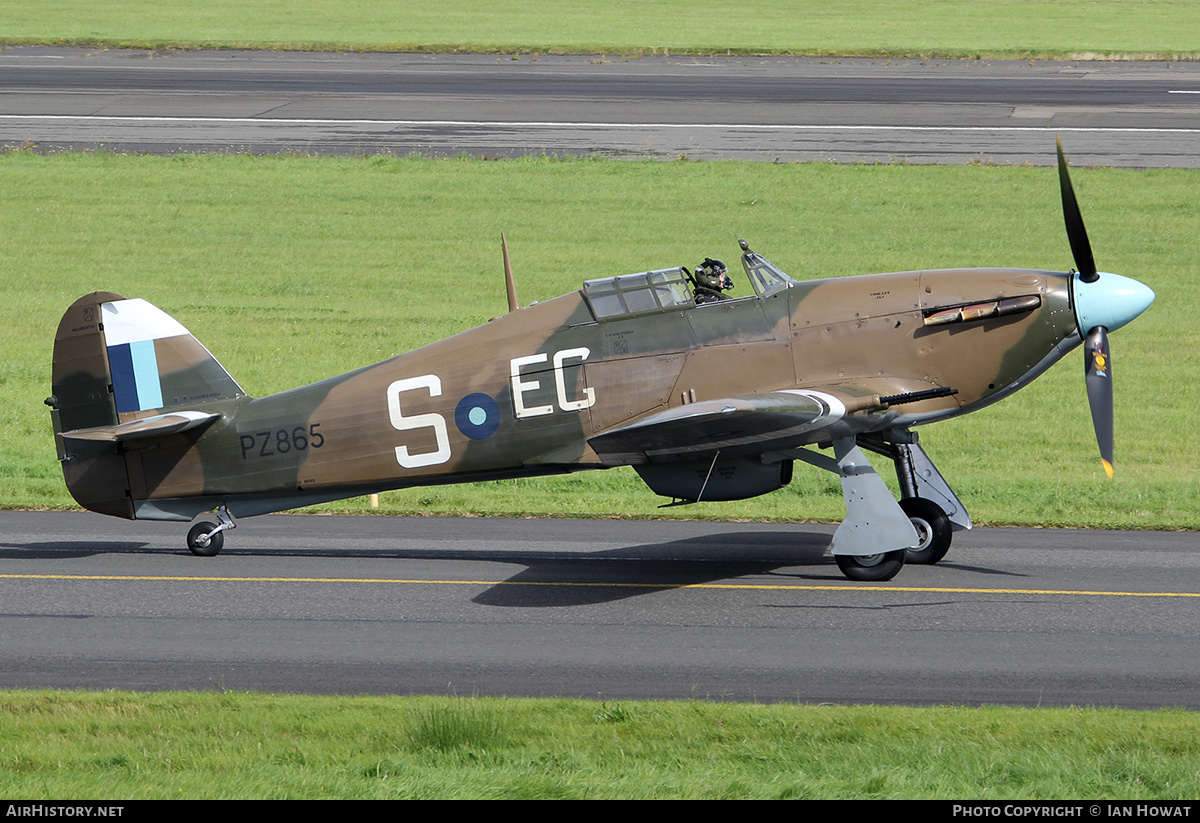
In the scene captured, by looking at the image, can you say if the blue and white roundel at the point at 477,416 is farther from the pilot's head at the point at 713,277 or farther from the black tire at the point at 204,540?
the black tire at the point at 204,540

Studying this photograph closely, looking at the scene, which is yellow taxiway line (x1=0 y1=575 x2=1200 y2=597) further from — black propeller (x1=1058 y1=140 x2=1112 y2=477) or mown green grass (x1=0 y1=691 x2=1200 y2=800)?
mown green grass (x1=0 y1=691 x2=1200 y2=800)

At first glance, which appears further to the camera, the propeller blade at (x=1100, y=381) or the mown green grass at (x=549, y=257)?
the mown green grass at (x=549, y=257)

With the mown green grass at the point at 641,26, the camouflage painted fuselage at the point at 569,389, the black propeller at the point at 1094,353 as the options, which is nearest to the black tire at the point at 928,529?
the camouflage painted fuselage at the point at 569,389

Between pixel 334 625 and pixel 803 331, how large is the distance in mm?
4983

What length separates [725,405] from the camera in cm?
1089

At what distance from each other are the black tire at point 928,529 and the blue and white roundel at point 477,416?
13.3ft

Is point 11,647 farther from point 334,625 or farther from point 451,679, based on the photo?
point 451,679

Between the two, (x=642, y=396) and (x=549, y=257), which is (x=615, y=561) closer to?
(x=642, y=396)

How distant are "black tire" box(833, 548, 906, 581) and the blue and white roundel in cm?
348

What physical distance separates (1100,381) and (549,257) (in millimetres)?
17235

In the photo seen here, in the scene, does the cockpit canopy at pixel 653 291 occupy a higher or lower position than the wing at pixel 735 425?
higher

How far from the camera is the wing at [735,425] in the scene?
1087 centimetres

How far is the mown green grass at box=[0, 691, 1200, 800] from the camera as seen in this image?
708cm

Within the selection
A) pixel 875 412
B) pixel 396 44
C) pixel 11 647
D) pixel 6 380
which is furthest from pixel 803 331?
pixel 396 44
